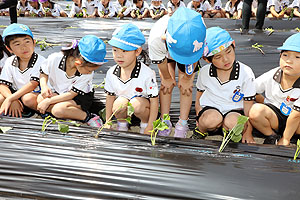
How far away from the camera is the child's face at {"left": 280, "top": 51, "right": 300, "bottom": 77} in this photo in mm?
1910

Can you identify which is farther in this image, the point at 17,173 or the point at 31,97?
the point at 31,97

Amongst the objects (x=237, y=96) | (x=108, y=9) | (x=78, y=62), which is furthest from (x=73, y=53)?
(x=108, y=9)

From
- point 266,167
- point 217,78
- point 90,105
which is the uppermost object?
point 217,78

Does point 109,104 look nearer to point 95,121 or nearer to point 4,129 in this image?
point 95,121

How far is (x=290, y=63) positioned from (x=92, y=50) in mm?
1298

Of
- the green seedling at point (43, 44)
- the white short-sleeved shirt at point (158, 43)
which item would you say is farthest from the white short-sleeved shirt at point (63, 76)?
the green seedling at point (43, 44)

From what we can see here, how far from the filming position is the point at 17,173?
1.41 m

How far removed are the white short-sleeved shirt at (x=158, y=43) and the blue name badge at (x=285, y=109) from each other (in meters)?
0.86

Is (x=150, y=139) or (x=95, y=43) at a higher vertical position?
(x=95, y=43)

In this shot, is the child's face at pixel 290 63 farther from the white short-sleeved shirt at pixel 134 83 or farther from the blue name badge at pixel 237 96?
the white short-sleeved shirt at pixel 134 83

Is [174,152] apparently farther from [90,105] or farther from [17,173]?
[90,105]

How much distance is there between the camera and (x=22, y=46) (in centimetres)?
254

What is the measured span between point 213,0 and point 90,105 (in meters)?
5.62

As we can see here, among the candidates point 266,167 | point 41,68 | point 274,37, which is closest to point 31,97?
point 41,68
